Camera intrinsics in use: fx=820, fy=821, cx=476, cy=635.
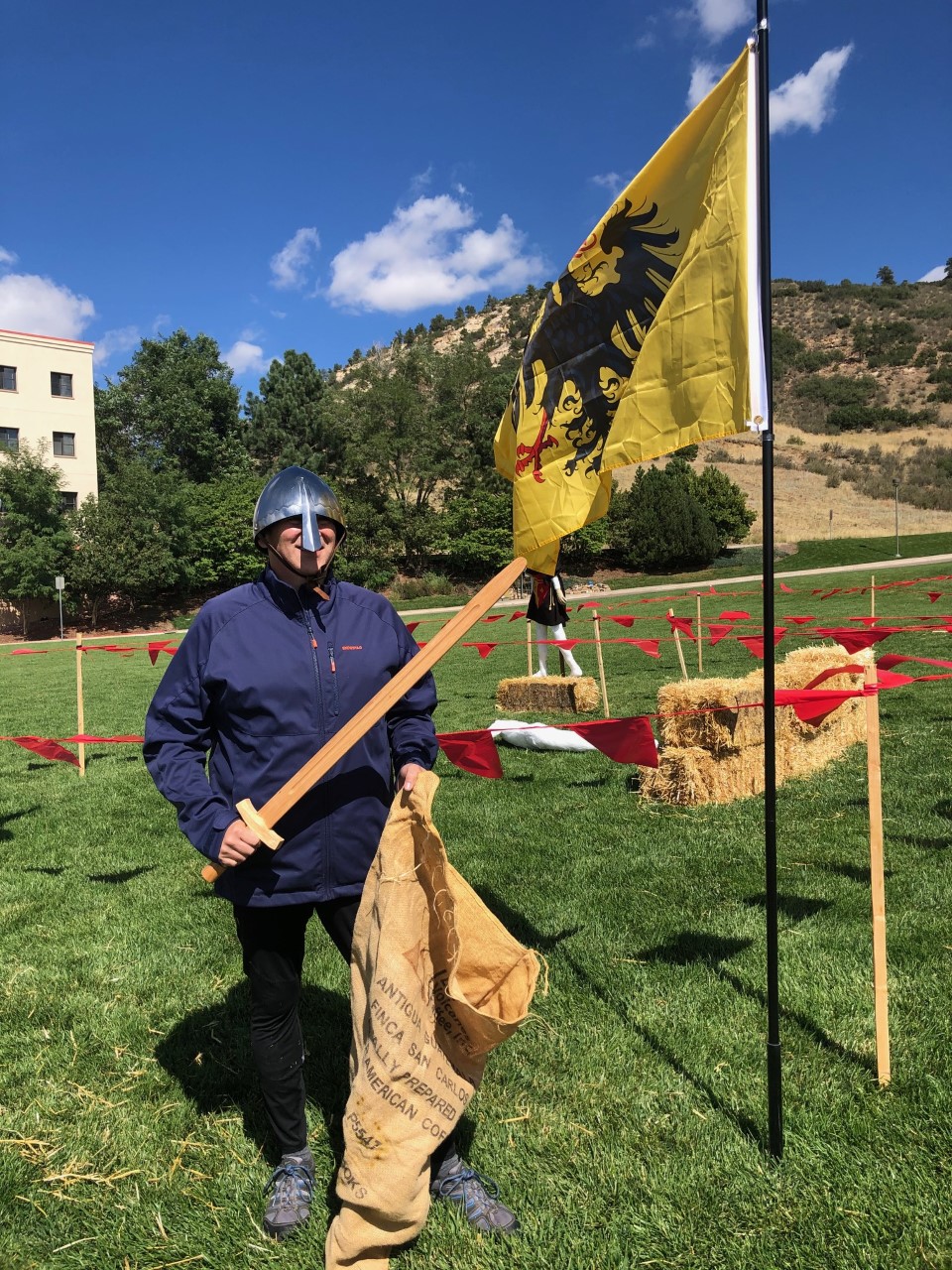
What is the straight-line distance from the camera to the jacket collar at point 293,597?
265 cm

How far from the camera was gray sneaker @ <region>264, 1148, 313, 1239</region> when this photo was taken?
2498mm

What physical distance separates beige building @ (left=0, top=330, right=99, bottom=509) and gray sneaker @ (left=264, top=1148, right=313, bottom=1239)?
47978mm

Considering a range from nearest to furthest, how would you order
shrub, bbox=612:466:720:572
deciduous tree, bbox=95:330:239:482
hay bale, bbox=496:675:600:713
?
1. hay bale, bbox=496:675:600:713
2. shrub, bbox=612:466:720:572
3. deciduous tree, bbox=95:330:239:482

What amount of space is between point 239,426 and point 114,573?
75.1 ft

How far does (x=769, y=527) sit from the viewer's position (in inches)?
92.7

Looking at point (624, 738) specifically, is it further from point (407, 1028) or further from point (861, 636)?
point (861, 636)

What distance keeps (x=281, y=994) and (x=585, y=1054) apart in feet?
4.49

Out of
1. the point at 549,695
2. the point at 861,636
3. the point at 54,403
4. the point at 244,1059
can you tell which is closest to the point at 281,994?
the point at 244,1059

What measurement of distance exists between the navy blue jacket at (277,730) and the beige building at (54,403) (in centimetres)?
4758

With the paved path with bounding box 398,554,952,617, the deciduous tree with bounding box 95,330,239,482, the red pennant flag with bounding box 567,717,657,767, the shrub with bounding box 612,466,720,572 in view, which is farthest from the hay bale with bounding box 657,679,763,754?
the deciduous tree with bounding box 95,330,239,482

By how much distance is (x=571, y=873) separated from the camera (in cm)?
527

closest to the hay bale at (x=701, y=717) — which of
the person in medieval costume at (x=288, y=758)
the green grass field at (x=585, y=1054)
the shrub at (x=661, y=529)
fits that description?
the green grass field at (x=585, y=1054)

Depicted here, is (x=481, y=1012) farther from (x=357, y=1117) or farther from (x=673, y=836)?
(x=673, y=836)

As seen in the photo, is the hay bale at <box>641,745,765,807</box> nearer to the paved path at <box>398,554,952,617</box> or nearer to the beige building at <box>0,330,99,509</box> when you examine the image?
the paved path at <box>398,554,952,617</box>
